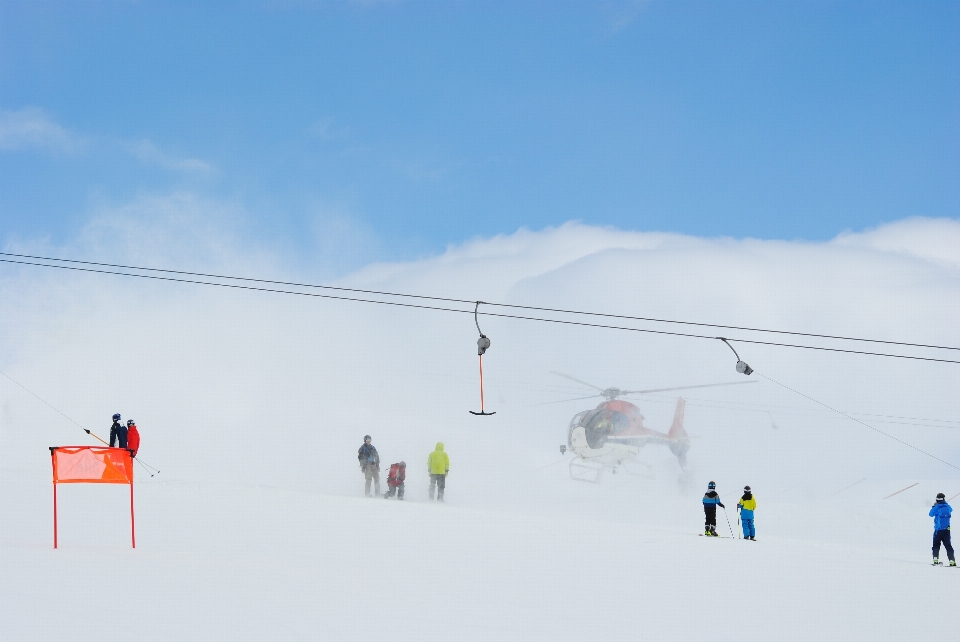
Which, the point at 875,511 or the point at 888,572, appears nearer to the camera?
the point at 888,572

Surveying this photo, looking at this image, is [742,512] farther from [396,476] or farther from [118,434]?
[118,434]

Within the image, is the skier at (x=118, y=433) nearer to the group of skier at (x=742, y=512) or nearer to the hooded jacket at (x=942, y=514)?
the group of skier at (x=742, y=512)

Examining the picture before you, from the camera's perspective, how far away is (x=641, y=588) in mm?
11039

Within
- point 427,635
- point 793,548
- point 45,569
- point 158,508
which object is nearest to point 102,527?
point 158,508

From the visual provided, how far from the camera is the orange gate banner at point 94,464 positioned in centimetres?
1236

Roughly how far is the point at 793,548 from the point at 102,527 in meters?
11.3

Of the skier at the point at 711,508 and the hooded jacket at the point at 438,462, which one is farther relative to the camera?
the hooded jacket at the point at 438,462

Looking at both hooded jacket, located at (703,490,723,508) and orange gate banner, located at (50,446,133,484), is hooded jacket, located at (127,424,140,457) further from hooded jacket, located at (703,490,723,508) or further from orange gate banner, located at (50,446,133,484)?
hooded jacket, located at (703,490,723,508)

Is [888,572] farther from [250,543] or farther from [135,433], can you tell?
[135,433]

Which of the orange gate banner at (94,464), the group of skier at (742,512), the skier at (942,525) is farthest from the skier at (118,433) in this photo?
the skier at (942,525)

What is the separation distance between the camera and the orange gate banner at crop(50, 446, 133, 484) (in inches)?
487

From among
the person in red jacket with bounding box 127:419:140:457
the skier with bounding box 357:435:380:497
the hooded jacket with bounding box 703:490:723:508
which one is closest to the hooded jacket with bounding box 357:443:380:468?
the skier with bounding box 357:435:380:497

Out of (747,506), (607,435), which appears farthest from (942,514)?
(607,435)

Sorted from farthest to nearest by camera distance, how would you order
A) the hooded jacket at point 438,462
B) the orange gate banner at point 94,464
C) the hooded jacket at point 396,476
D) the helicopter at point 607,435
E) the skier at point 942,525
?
the helicopter at point 607,435 → the hooded jacket at point 438,462 → the hooded jacket at point 396,476 → the skier at point 942,525 → the orange gate banner at point 94,464
